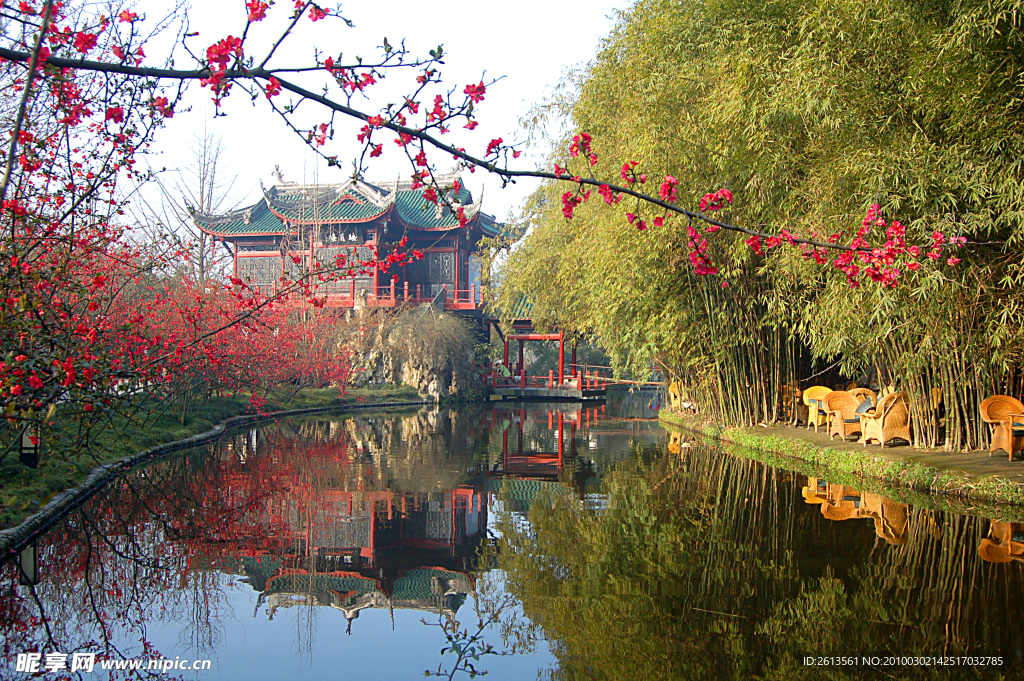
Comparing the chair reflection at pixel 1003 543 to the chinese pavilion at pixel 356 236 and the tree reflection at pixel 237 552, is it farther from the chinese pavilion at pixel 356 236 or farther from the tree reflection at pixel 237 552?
the chinese pavilion at pixel 356 236

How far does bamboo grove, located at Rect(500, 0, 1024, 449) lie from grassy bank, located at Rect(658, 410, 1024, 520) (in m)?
0.78

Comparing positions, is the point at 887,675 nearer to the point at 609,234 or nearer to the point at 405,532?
the point at 405,532

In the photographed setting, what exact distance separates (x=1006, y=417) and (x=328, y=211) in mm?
20732

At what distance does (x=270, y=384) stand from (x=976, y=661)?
1544 centimetres

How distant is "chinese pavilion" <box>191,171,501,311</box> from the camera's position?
79.5 feet

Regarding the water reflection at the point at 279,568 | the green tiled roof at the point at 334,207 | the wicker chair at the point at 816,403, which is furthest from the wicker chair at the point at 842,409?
the green tiled roof at the point at 334,207

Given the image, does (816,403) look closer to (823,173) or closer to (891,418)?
(891,418)

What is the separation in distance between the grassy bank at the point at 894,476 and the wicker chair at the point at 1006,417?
635mm

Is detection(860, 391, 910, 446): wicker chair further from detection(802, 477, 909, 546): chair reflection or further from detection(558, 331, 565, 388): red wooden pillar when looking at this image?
detection(558, 331, 565, 388): red wooden pillar

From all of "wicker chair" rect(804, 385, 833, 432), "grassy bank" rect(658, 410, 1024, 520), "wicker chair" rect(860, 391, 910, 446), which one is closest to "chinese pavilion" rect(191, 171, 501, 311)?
"wicker chair" rect(804, 385, 833, 432)

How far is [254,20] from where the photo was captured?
2996 mm

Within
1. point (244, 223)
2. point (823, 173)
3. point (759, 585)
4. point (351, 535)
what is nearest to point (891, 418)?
point (823, 173)

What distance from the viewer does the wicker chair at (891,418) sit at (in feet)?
27.4

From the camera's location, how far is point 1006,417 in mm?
7016
